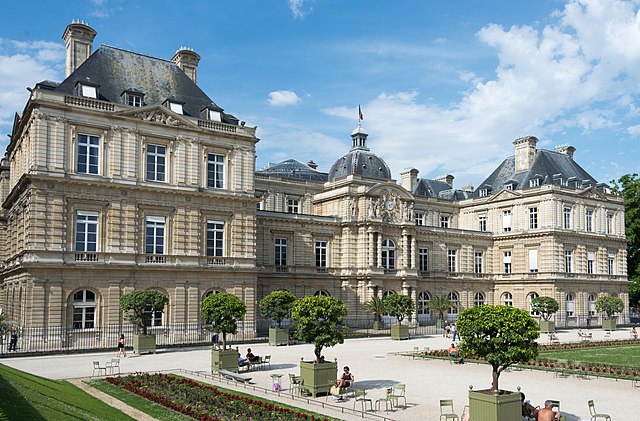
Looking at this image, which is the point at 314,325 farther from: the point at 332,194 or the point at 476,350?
the point at 332,194

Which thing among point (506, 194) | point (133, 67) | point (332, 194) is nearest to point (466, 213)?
point (506, 194)

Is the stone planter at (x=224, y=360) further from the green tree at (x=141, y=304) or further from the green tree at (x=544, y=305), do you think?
the green tree at (x=544, y=305)

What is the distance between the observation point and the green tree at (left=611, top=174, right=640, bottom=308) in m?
67.9

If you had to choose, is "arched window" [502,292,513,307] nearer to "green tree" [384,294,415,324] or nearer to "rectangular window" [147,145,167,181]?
"green tree" [384,294,415,324]

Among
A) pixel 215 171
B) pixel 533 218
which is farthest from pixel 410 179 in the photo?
pixel 215 171

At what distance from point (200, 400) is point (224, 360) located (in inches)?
261

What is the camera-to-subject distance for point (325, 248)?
5281 cm

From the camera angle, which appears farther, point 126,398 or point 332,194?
point 332,194

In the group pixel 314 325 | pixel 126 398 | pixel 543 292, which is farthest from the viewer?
pixel 543 292

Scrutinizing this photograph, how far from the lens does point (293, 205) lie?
5878cm

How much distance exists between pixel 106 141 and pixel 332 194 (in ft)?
73.3

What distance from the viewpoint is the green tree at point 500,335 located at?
17109 millimetres

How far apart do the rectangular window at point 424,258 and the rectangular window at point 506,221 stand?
9.69 metres

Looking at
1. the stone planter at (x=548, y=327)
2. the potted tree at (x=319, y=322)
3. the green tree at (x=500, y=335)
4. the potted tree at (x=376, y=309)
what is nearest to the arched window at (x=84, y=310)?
the potted tree at (x=319, y=322)
